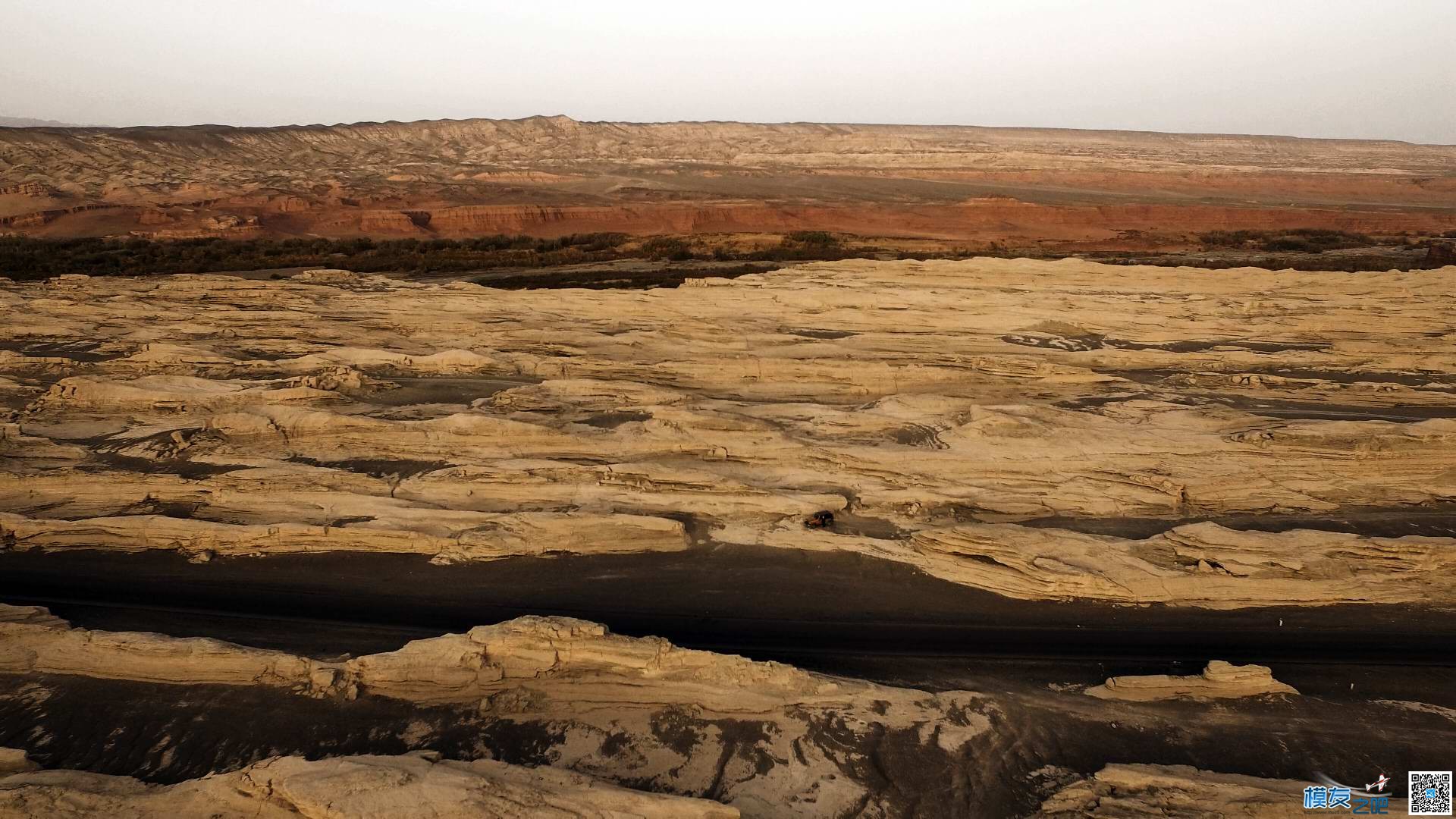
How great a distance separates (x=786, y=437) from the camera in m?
11.3

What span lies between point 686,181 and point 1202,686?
57.8 meters

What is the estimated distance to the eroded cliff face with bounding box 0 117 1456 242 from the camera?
40.8m

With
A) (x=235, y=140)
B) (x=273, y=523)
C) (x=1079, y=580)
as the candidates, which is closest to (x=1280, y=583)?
(x=1079, y=580)

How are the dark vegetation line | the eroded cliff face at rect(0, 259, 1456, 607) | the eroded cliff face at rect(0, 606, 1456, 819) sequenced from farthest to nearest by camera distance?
1. the dark vegetation line
2. the eroded cliff face at rect(0, 259, 1456, 607)
3. the eroded cliff face at rect(0, 606, 1456, 819)

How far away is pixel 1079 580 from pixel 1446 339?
14189mm

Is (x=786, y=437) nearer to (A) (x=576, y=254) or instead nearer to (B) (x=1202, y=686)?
(B) (x=1202, y=686)

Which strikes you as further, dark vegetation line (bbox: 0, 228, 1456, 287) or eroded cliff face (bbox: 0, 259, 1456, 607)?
dark vegetation line (bbox: 0, 228, 1456, 287)

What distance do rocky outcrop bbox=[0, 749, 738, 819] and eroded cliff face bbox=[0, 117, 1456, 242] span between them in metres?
37.1

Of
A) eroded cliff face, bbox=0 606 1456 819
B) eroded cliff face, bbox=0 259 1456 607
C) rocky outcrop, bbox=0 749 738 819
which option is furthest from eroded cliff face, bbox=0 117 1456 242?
rocky outcrop, bbox=0 749 738 819
